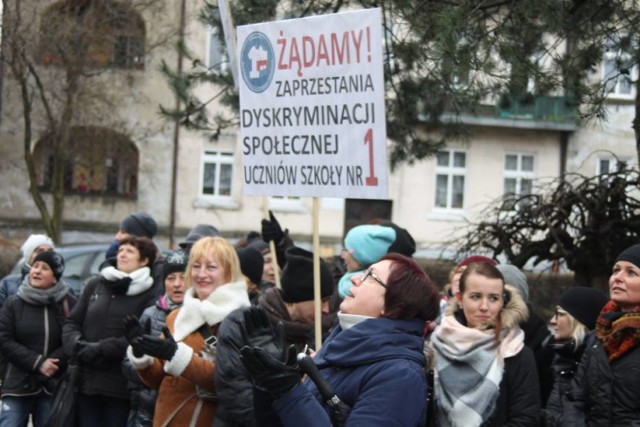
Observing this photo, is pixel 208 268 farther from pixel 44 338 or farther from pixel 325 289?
pixel 44 338

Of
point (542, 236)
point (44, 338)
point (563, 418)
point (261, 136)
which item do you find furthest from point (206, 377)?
point (542, 236)

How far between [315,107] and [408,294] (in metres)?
1.63

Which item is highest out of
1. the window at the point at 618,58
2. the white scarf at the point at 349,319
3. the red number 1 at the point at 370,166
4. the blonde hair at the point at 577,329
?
the window at the point at 618,58

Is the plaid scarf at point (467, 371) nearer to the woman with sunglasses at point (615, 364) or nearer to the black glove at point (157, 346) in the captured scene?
the woman with sunglasses at point (615, 364)

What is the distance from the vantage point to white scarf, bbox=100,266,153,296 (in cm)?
678

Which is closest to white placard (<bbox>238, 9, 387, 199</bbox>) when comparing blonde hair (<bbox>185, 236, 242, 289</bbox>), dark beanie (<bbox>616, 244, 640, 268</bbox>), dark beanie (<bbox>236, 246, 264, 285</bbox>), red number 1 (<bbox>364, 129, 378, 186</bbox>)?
red number 1 (<bbox>364, 129, 378, 186</bbox>)

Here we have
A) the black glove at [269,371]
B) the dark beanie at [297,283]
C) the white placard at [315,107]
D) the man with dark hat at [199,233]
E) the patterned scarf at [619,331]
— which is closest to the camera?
the black glove at [269,371]

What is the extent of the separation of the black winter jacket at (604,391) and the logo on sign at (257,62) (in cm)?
211

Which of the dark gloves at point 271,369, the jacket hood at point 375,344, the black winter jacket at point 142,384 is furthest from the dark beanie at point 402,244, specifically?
the dark gloves at point 271,369

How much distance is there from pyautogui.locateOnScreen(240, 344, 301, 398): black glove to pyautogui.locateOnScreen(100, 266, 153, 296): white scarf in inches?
135

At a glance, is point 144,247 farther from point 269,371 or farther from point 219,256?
point 269,371

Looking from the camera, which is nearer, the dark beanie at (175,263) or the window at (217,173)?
the dark beanie at (175,263)

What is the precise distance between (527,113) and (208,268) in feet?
89.7

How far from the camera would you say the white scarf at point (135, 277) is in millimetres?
6777
